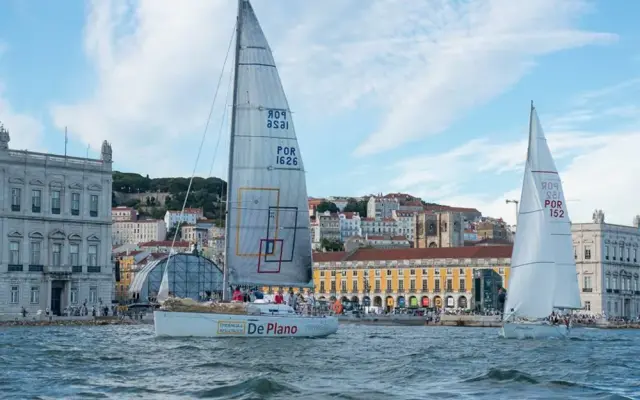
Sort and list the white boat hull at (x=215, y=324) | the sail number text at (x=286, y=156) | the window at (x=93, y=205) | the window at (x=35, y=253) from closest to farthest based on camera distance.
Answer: the white boat hull at (x=215, y=324), the sail number text at (x=286, y=156), the window at (x=35, y=253), the window at (x=93, y=205)

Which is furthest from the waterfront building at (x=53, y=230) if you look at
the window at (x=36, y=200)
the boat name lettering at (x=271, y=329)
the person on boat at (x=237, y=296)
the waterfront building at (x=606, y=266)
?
the waterfront building at (x=606, y=266)

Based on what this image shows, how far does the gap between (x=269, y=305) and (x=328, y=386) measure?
1378 cm

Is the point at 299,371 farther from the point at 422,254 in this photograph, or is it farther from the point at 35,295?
the point at 422,254

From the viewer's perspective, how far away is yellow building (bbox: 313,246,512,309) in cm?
10862

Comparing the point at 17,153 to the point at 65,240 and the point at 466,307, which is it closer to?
the point at 65,240

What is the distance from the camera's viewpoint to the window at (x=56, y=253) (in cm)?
6662

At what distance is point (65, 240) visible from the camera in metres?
67.1

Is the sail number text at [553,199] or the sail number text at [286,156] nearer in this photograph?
the sail number text at [286,156]

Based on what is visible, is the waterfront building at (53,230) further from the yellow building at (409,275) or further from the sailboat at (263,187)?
the yellow building at (409,275)

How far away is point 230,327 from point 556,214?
17139 millimetres

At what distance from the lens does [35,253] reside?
65750mm

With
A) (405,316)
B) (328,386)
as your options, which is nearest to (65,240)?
(405,316)

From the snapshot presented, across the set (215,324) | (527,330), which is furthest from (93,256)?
(215,324)

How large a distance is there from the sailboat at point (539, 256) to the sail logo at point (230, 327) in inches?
542
